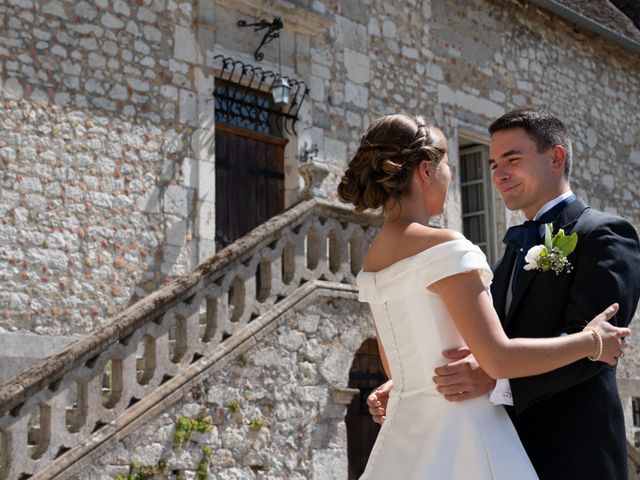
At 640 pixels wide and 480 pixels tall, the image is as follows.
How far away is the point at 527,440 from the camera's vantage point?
259cm

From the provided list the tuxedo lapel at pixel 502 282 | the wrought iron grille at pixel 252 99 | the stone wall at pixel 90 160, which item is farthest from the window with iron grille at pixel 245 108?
the tuxedo lapel at pixel 502 282

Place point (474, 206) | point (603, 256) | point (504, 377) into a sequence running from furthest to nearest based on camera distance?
point (474, 206)
point (603, 256)
point (504, 377)

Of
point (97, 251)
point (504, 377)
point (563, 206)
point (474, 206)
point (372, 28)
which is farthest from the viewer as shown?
point (474, 206)

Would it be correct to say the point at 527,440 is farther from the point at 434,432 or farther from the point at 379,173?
the point at 379,173

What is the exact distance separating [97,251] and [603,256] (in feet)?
→ 20.6

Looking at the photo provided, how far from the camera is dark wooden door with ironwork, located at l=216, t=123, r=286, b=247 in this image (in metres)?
9.59

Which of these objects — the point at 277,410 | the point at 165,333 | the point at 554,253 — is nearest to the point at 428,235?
the point at 554,253

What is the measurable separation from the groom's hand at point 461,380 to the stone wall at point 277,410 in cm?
402

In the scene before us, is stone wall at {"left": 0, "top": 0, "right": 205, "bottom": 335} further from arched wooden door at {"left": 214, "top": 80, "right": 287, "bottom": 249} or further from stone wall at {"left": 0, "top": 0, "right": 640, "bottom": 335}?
arched wooden door at {"left": 214, "top": 80, "right": 287, "bottom": 249}

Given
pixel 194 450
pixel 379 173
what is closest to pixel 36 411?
pixel 194 450

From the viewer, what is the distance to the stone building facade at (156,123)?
7.88 metres

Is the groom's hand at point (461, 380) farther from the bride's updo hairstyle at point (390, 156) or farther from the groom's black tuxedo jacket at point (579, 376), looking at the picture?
the bride's updo hairstyle at point (390, 156)

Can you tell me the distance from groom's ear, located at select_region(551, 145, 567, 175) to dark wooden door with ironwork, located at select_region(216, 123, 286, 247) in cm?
685

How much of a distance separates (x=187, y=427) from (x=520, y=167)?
14.1ft
